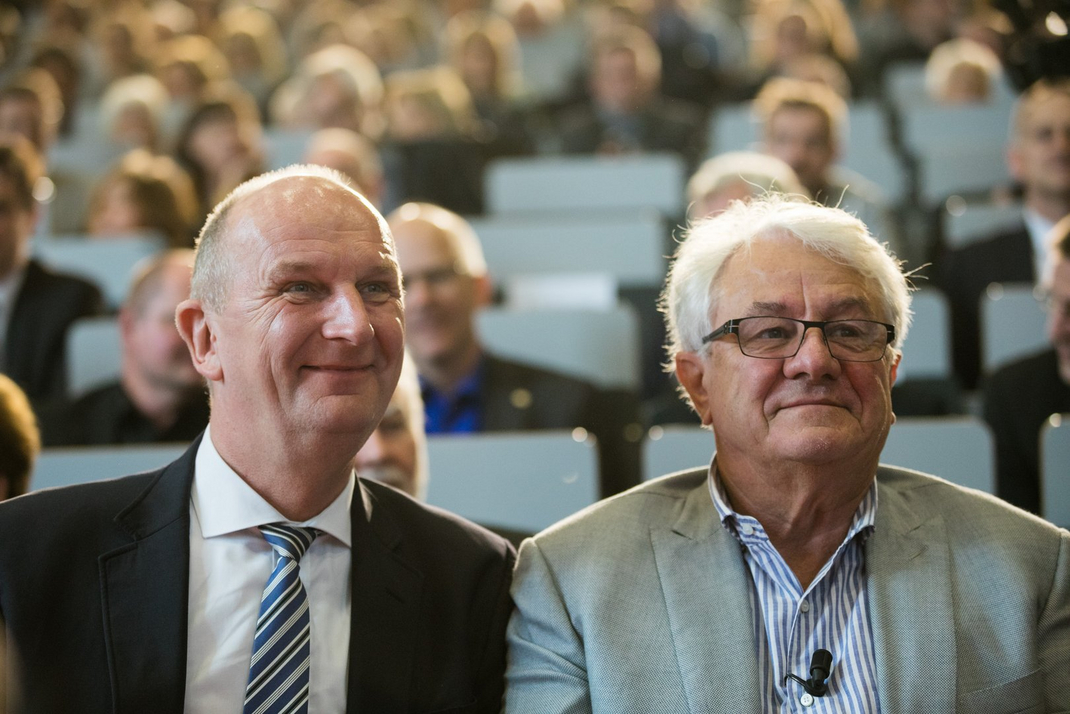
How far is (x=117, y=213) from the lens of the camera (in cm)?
478

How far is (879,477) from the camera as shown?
1976mm

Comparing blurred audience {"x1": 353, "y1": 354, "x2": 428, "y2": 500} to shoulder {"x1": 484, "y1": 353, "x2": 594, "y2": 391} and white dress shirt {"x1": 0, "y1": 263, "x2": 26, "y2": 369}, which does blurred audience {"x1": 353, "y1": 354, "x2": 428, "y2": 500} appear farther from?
white dress shirt {"x1": 0, "y1": 263, "x2": 26, "y2": 369}

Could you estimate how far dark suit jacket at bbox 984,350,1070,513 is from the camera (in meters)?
2.91

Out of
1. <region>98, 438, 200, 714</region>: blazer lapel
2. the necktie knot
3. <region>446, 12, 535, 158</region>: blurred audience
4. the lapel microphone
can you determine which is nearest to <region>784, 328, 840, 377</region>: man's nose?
the lapel microphone

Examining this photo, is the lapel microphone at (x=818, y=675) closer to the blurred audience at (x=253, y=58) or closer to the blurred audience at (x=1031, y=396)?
the blurred audience at (x=1031, y=396)

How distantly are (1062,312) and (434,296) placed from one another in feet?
5.50

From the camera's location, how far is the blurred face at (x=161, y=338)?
3273 millimetres

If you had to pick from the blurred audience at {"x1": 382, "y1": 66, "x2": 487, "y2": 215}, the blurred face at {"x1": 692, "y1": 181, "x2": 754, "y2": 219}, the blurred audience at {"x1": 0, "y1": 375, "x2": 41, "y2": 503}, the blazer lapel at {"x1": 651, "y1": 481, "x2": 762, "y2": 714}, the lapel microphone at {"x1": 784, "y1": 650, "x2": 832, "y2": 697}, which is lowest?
the lapel microphone at {"x1": 784, "y1": 650, "x2": 832, "y2": 697}

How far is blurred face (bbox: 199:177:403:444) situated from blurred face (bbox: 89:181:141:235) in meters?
3.28

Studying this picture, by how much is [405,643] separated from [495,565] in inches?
8.6

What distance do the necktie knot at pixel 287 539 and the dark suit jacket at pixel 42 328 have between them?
2.52 metres

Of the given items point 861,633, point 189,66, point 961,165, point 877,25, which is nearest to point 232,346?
point 861,633

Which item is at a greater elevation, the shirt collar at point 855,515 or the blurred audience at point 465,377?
the blurred audience at point 465,377

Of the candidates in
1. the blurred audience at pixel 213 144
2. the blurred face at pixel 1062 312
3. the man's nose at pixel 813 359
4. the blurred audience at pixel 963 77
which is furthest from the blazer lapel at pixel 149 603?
the blurred audience at pixel 963 77
